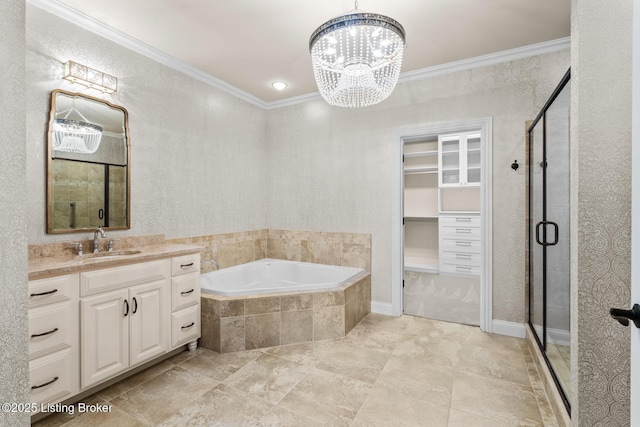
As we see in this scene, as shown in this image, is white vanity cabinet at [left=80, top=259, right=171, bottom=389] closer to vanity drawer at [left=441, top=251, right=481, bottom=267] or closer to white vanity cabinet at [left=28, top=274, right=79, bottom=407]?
white vanity cabinet at [left=28, top=274, right=79, bottom=407]

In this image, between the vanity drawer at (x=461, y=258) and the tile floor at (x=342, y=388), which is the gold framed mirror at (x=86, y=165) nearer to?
the tile floor at (x=342, y=388)

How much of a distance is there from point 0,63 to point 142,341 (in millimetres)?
1799

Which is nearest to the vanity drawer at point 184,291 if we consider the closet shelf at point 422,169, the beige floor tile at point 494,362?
the beige floor tile at point 494,362

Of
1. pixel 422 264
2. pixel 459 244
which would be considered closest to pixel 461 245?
pixel 459 244

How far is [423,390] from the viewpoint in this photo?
1.99m

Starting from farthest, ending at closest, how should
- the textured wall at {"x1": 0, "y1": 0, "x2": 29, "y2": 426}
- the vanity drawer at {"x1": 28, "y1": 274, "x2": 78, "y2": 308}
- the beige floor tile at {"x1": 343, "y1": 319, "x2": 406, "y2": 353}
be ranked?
1. the beige floor tile at {"x1": 343, "y1": 319, "x2": 406, "y2": 353}
2. the vanity drawer at {"x1": 28, "y1": 274, "x2": 78, "y2": 308}
3. the textured wall at {"x1": 0, "y1": 0, "x2": 29, "y2": 426}

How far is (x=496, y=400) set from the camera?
1.89 metres

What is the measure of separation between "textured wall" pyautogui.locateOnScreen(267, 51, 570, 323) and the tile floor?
82 centimetres

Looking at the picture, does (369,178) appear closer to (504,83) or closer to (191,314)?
(504,83)

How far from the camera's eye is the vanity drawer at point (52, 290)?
1.60 m

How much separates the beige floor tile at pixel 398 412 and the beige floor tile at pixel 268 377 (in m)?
0.52

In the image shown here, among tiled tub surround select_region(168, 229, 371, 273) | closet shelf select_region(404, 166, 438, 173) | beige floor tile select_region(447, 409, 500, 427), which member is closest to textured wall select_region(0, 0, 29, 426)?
beige floor tile select_region(447, 409, 500, 427)

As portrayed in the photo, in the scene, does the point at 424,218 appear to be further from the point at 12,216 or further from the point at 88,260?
the point at 12,216

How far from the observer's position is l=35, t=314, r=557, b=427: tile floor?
1731 mm
